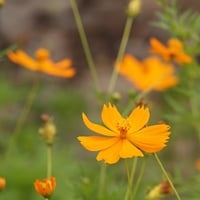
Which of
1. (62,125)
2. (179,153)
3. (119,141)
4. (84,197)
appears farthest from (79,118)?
(119,141)

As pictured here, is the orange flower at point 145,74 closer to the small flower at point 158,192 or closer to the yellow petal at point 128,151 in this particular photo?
the small flower at point 158,192

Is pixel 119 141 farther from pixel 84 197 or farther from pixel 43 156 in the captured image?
pixel 43 156

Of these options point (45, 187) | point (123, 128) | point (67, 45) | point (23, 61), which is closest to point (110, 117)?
point (123, 128)

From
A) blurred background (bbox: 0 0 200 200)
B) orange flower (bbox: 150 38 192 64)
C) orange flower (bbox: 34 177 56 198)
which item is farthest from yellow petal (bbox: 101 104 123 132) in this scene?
blurred background (bbox: 0 0 200 200)

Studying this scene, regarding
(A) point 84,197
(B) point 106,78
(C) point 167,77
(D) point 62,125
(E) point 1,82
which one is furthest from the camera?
(B) point 106,78

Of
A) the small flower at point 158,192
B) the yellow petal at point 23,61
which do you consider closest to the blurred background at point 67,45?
the yellow petal at point 23,61

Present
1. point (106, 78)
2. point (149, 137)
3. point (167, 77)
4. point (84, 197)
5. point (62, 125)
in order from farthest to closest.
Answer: point (106, 78), point (62, 125), point (167, 77), point (84, 197), point (149, 137)

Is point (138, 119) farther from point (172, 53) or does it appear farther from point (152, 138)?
point (172, 53)
